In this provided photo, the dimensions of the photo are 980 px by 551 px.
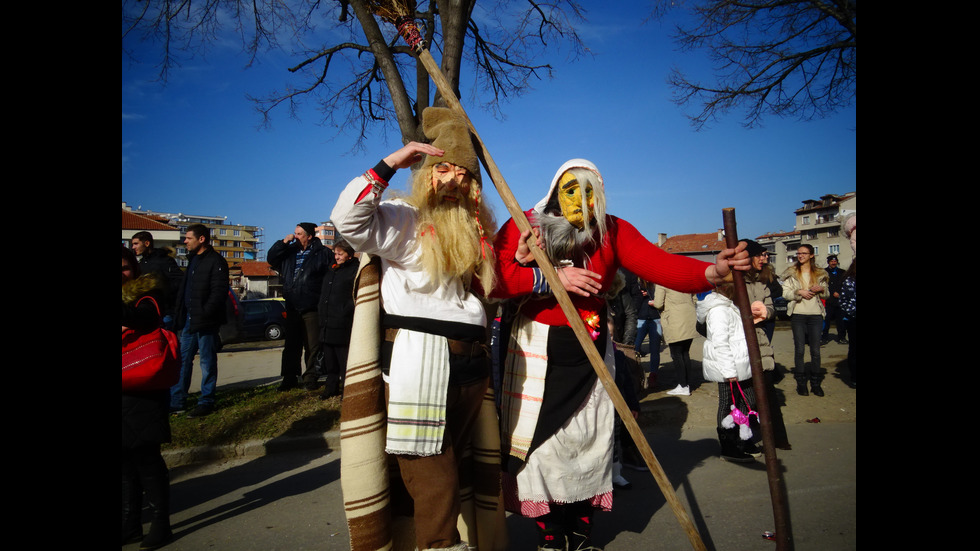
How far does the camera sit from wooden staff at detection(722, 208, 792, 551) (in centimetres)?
233

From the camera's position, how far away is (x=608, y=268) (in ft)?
9.34

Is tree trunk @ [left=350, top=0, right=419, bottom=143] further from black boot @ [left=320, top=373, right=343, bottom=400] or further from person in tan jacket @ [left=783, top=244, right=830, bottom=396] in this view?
person in tan jacket @ [left=783, top=244, right=830, bottom=396]

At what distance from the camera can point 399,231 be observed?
2279 mm

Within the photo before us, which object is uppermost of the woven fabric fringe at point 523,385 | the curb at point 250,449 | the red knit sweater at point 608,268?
the red knit sweater at point 608,268

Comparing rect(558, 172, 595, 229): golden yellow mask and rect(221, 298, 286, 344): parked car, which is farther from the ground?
rect(558, 172, 595, 229): golden yellow mask

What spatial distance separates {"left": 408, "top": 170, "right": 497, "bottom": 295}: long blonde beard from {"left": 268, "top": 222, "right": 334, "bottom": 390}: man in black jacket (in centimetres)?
501

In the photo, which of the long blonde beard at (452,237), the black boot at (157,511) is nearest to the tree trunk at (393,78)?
the long blonde beard at (452,237)

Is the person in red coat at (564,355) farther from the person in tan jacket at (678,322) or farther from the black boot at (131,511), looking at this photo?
the person in tan jacket at (678,322)

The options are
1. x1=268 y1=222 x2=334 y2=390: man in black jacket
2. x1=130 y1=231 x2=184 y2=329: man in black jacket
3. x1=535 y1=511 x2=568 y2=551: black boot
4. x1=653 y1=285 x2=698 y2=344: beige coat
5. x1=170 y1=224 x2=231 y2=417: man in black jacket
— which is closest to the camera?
x1=535 y1=511 x2=568 y2=551: black boot

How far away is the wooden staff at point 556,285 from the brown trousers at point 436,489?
1.89ft

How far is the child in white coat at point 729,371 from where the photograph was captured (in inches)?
189

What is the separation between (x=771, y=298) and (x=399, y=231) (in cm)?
592

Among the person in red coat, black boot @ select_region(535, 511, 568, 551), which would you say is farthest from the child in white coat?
black boot @ select_region(535, 511, 568, 551)

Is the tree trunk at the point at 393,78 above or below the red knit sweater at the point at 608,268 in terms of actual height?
above
